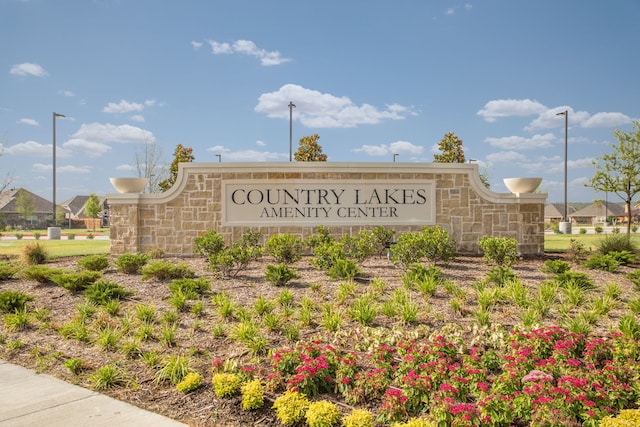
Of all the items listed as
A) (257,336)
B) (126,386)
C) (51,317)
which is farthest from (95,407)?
(51,317)

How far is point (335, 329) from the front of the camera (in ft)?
18.8

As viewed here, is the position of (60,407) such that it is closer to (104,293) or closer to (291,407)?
(291,407)

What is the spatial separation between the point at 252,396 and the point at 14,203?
6620cm

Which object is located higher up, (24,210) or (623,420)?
(24,210)

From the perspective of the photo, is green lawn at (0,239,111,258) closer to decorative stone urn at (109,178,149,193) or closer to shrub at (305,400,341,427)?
decorative stone urn at (109,178,149,193)

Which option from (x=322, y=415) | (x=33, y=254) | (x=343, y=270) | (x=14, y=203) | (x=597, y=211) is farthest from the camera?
(x=597, y=211)

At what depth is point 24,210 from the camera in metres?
52.0

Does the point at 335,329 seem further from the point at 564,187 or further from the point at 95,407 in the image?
the point at 564,187

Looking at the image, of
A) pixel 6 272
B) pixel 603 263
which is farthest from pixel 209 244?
pixel 603 263

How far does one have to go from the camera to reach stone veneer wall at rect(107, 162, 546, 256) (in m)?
13.4

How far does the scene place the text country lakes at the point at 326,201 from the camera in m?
13.4

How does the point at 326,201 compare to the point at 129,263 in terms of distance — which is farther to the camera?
the point at 326,201

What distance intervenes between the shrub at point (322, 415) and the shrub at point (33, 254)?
1226 centimetres

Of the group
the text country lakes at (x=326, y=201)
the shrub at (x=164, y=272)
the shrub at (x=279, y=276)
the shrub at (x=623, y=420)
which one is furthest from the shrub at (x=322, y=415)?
the text country lakes at (x=326, y=201)
